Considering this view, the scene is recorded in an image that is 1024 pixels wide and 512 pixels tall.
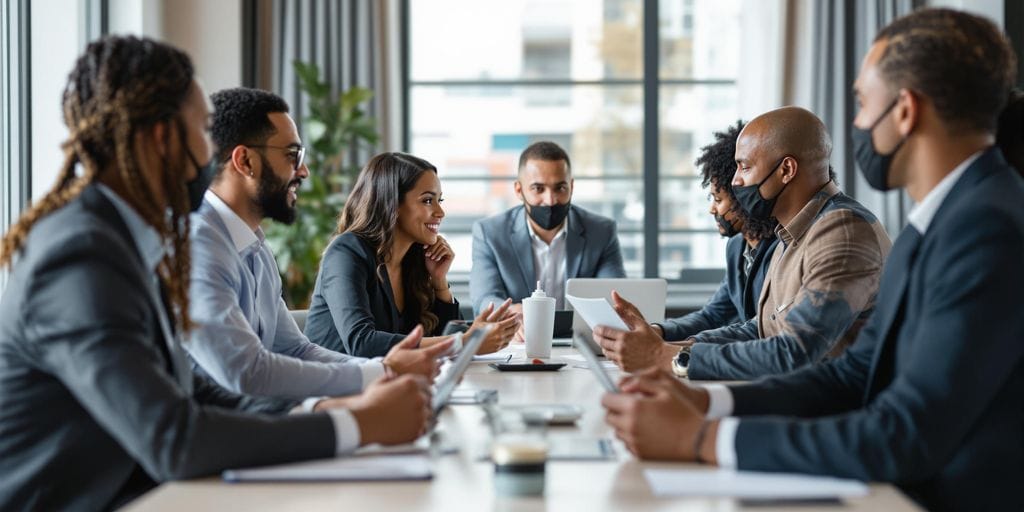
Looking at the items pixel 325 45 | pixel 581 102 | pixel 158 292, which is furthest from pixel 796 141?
pixel 325 45

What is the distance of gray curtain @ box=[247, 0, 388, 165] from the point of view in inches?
245

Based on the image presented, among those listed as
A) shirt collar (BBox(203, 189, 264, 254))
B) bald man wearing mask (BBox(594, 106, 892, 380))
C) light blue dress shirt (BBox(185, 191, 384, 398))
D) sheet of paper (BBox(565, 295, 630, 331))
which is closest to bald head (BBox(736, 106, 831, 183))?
bald man wearing mask (BBox(594, 106, 892, 380))

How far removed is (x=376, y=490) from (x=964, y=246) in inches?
34.5

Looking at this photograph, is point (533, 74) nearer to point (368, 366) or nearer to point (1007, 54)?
point (368, 366)

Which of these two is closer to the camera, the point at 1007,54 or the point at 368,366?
the point at 1007,54

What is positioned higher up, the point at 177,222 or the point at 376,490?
the point at 177,222

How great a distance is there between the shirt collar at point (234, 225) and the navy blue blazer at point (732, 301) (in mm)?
1503

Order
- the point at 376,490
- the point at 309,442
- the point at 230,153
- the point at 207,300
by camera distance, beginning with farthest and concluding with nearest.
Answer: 1. the point at 230,153
2. the point at 207,300
3. the point at 309,442
4. the point at 376,490

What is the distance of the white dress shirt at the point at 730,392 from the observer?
1.48 m

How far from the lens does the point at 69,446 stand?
1.53 m

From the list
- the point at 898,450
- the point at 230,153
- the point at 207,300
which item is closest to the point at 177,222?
the point at 207,300

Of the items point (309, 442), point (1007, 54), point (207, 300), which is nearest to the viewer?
point (309, 442)

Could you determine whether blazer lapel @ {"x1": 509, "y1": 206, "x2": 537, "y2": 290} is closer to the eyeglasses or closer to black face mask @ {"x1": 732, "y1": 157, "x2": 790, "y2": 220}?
black face mask @ {"x1": 732, "y1": 157, "x2": 790, "y2": 220}

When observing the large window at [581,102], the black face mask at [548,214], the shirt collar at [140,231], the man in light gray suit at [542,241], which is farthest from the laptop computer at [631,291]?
the large window at [581,102]
